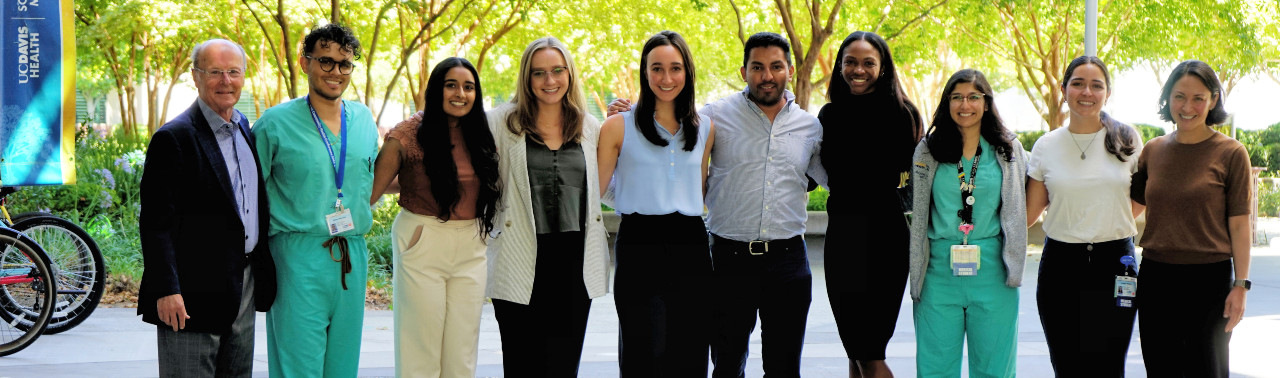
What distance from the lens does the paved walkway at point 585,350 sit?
19.4 feet

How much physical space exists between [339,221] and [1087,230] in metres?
2.97

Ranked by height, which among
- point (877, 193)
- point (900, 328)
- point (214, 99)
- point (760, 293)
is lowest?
point (900, 328)

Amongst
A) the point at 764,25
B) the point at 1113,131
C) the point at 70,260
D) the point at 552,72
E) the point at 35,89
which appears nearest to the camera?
the point at 552,72

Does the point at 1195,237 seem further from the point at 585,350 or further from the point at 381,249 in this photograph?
the point at 381,249

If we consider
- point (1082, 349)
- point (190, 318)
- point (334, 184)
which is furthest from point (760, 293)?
point (190, 318)

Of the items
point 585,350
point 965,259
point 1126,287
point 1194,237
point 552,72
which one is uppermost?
point 552,72

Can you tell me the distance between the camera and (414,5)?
13.1 metres

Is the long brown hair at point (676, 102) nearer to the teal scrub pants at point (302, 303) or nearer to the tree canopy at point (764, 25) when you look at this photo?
the teal scrub pants at point (302, 303)

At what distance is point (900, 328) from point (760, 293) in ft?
10.8

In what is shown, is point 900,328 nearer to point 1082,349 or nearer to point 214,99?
point 1082,349

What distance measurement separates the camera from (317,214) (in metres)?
3.96

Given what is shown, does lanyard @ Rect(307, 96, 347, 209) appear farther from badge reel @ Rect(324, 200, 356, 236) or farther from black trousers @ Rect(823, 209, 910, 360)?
black trousers @ Rect(823, 209, 910, 360)

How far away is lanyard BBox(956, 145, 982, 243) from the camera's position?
436 cm

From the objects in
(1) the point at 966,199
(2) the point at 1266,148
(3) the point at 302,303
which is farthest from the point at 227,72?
(2) the point at 1266,148
